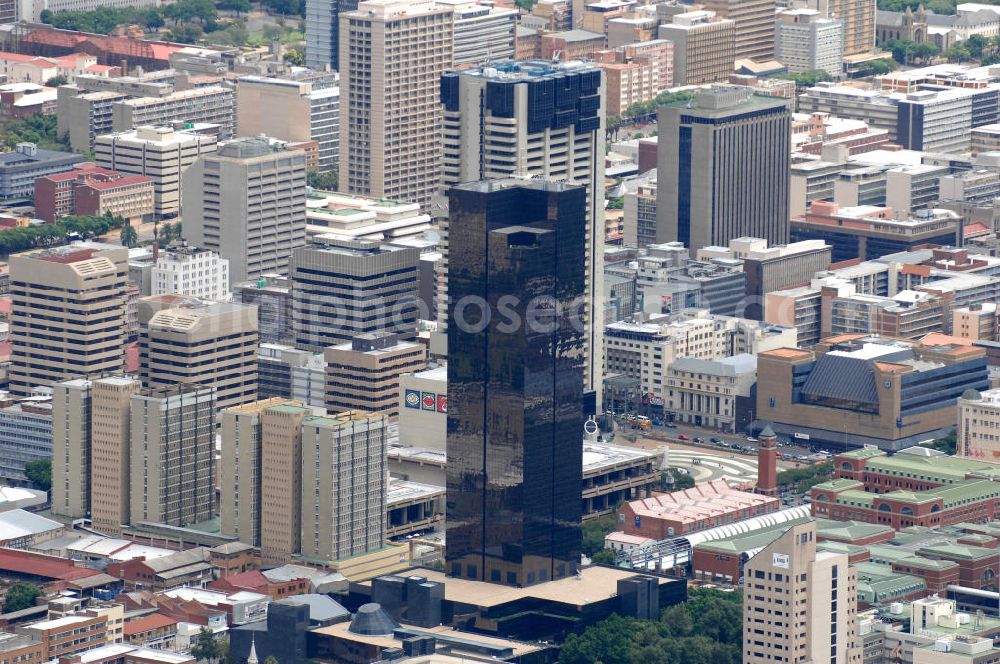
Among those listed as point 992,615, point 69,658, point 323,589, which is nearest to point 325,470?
point 323,589

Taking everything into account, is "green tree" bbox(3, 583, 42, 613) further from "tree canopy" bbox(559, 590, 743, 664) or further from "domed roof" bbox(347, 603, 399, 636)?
"tree canopy" bbox(559, 590, 743, 664)

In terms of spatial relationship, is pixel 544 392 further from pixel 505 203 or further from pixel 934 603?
pixel 934 603

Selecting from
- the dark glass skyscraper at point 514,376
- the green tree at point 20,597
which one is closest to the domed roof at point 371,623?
the dark glass skyscraper at point 514,376

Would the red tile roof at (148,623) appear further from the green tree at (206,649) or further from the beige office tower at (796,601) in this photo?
the beige office tower at (796,601)

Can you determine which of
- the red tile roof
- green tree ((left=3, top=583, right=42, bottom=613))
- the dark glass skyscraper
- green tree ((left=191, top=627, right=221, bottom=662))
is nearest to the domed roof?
green tree ((left=191, top=627, right=221, bottom=662))

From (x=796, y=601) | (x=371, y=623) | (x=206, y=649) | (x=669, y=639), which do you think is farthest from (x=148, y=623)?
(x=796, y=601)

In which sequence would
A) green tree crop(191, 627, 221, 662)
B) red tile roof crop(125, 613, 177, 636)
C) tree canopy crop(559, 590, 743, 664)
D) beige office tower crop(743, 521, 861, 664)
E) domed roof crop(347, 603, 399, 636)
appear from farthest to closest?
red tile roof crop(125, 613, 177, 636)
green tree crop(191, 627, 221, 662)
tree canopy crop(559, 590, 743, 664)
domed roof crop(347, 603, 399, 636)
beige office tower crop(743, 521, 861, 664)

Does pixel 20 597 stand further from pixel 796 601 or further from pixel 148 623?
pixel 796 601
